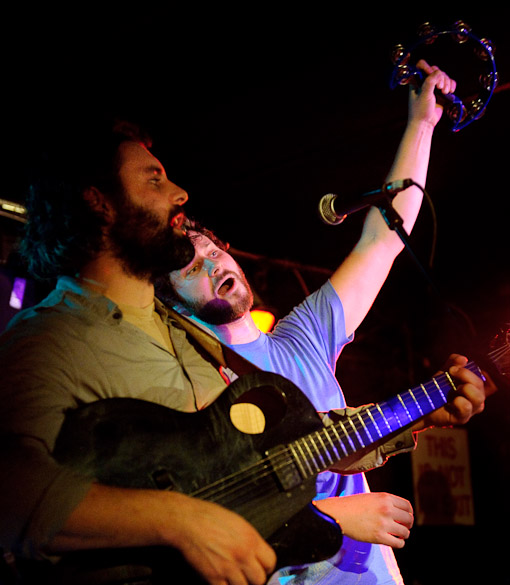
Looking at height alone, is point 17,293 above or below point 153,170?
above

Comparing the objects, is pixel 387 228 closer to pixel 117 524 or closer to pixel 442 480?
pixel 117 524

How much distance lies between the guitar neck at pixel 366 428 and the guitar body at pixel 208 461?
0.18ft

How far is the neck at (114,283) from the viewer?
204 cm

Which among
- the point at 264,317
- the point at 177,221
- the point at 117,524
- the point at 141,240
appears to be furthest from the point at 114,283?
the point at 264,317

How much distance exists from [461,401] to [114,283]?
5.31ft

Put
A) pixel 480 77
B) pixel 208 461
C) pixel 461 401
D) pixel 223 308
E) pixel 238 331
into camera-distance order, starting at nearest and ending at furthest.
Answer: pixel 208 461, pixel 461 401, pixel 480 77, pixel 238 331, pixel 223 308

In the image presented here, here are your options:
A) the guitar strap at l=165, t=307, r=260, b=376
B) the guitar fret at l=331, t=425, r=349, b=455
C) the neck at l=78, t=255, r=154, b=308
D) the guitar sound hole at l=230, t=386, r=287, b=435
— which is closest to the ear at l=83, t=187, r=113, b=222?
the neck at l=78, t=255, r=154, b=308

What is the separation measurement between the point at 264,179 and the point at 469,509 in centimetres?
528

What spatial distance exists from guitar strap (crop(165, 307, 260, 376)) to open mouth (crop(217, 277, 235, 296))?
87 centimetres

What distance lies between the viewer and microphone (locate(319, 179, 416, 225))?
2.06 metres

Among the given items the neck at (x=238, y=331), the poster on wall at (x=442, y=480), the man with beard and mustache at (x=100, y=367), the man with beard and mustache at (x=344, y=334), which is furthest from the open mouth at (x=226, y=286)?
the poster on wall at (x=442, y=480)

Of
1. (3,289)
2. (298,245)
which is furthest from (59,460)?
(298,245)

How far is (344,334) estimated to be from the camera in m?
2.56

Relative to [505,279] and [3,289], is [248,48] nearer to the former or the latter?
[3,289]
